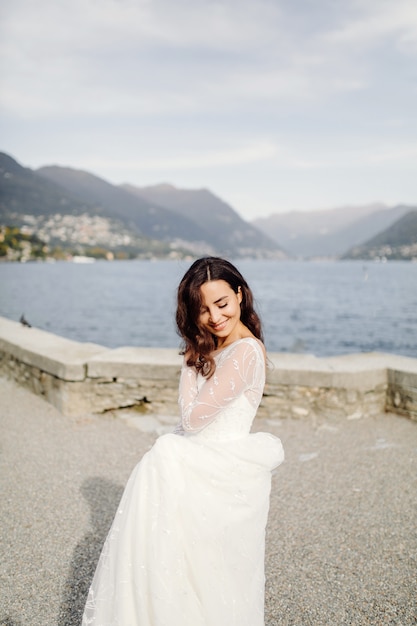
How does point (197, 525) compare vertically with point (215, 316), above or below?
below

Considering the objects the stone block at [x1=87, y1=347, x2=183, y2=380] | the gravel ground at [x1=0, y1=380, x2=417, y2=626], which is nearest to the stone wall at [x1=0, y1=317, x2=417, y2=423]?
the stone block at [x1=87, y1=347, x2=183, y2=380]

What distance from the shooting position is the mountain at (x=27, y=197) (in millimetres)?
137125

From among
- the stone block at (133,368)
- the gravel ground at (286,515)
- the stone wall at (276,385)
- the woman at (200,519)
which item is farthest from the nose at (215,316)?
the stone block at (133,368)

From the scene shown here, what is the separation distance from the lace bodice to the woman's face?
0.15 m

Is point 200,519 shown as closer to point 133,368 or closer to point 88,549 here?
point 88,549

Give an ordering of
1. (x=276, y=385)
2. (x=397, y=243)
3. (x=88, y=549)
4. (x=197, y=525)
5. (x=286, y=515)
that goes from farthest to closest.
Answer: (x=397, y=243)
(x=276, y=385)
(x=286, y=515)
(x=88, y=549)
(x=197, y=525)

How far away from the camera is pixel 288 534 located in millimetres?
3516

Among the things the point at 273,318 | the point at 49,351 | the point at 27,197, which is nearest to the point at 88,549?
the point at 49,351

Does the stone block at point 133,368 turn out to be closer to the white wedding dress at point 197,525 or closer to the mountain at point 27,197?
the white wedding dress at point 197,525

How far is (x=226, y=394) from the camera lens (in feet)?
6.85

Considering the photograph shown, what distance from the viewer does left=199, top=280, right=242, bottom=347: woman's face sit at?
2328 mm

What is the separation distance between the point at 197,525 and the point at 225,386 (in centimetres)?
59

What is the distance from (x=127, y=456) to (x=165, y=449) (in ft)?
10.2

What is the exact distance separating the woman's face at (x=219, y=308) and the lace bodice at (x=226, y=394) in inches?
6.0
